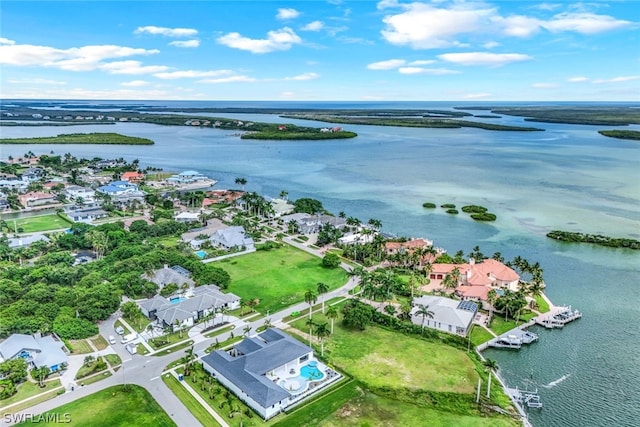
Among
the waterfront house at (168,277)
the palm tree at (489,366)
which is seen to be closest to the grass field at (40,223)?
the waterfront house at (168,277)

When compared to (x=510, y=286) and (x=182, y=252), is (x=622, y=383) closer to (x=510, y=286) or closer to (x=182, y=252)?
(x=510, y=286)

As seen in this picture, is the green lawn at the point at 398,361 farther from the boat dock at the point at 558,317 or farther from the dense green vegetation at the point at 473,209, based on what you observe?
the dense green vegetation at the point at 473,209

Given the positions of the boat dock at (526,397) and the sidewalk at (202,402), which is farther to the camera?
the boat dock at (526,397)

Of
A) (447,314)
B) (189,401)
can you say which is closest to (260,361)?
(189,401)

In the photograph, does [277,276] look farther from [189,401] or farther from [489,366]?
[489,366]

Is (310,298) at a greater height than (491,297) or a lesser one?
greater

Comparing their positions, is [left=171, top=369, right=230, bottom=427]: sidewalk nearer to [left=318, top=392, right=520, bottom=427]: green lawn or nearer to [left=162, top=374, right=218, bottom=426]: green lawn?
[left=162, top=374, right=218, bottom=426]: green lawn

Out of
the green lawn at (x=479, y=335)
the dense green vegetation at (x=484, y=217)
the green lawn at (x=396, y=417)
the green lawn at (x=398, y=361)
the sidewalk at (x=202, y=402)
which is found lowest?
the green lawn at (x=479, y=335)

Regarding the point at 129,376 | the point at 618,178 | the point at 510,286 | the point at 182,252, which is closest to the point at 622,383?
the point at 510,286
